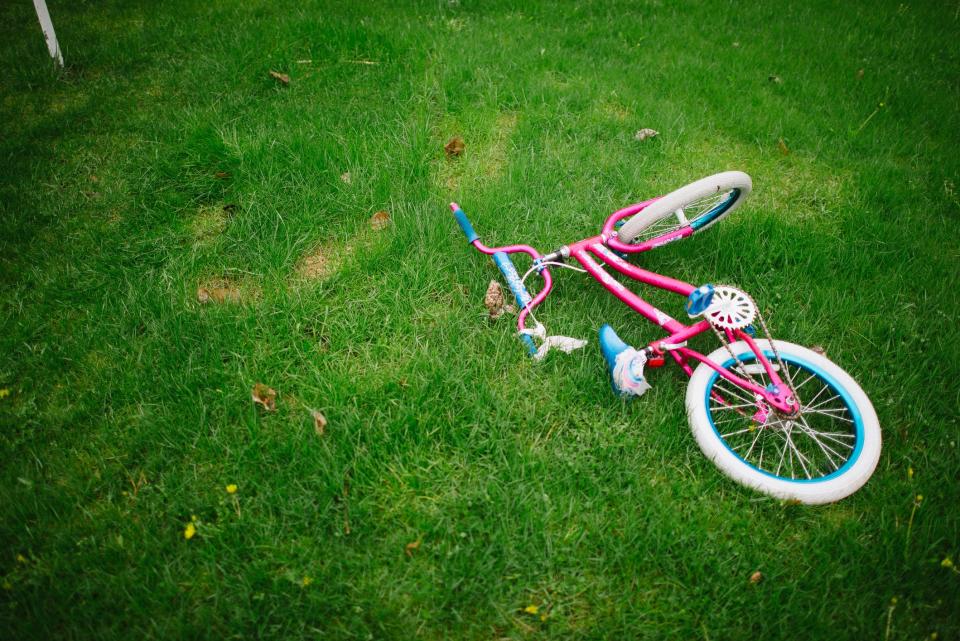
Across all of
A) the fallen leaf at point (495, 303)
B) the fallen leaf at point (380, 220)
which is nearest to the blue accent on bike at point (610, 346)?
the fallen leaf at point (495, 303)

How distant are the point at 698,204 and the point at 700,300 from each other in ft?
3.63

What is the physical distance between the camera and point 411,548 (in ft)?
6.34

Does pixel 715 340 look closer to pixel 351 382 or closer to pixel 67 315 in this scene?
pixel 351 382

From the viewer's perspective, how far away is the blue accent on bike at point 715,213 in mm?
2861

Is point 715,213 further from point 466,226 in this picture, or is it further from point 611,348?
point 466,226

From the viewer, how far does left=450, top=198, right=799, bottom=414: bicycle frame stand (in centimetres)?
220

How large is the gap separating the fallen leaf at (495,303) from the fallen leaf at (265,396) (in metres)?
1.11

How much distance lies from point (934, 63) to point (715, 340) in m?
4.28

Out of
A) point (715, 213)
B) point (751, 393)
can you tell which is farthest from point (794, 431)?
A: point (715, 213)

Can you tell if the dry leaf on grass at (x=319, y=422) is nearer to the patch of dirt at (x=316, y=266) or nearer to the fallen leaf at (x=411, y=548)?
the fallen leaf at (x=411, y=548)

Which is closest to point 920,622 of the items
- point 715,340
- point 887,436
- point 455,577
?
point 887,436

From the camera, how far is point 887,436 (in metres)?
2.28

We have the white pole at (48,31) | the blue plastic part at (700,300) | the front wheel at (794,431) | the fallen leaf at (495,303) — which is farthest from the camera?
the white pole at (48,31)

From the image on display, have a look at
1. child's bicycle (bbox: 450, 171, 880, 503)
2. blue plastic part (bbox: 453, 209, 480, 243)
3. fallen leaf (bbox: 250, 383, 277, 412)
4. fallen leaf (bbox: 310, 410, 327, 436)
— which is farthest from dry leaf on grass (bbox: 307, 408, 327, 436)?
blue plastic part (bbox: 453, 209, 480, 243)
